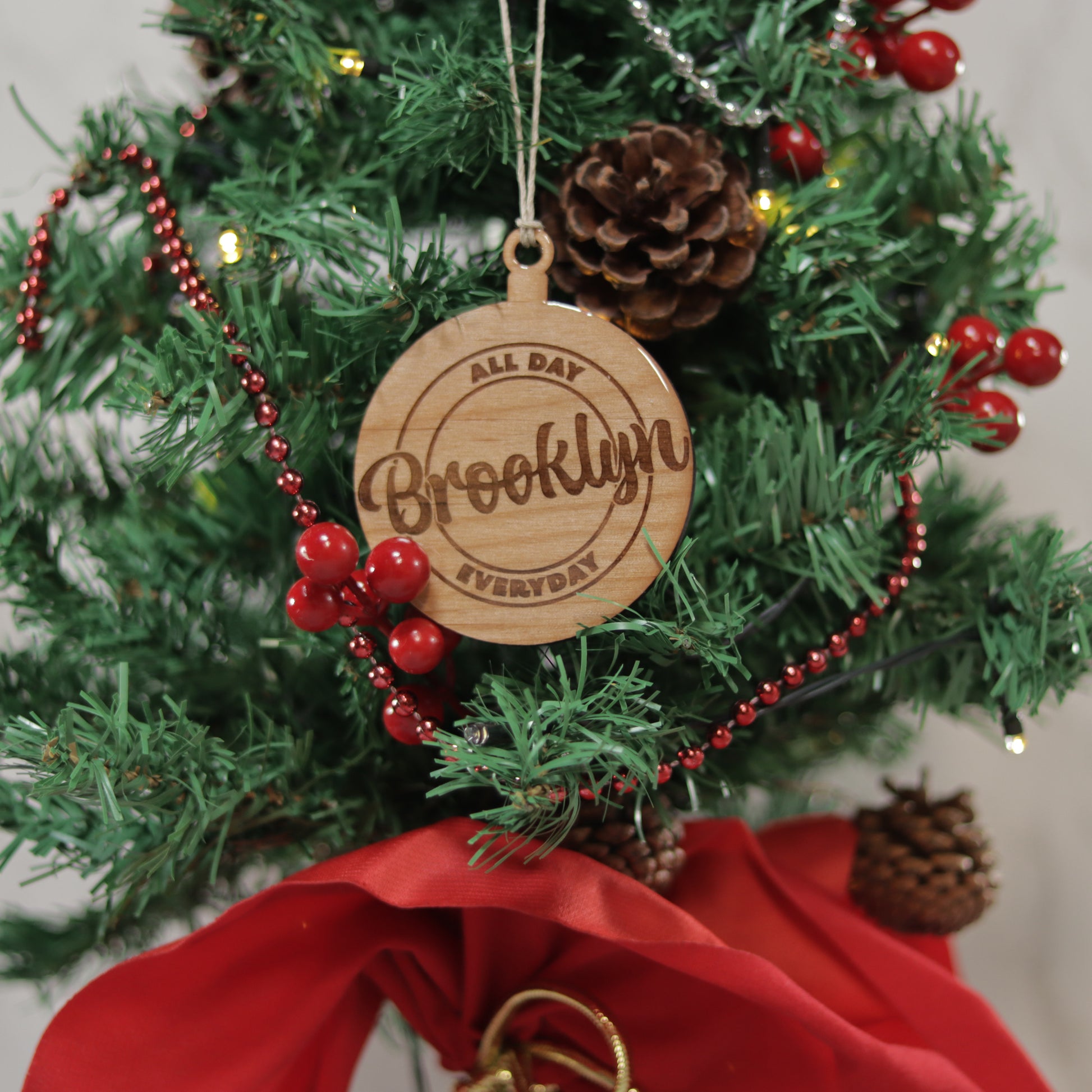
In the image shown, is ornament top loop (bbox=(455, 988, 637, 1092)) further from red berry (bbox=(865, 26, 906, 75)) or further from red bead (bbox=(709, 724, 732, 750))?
red berry (bbox=(865, 26, 906, 75))

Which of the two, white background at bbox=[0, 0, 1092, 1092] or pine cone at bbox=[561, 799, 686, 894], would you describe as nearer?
pine cone at bbox=[561, 799, 686, 894]

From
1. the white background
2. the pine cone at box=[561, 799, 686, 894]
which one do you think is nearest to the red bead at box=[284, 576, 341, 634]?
the pine cone at box=[561, 799, 686, 894]

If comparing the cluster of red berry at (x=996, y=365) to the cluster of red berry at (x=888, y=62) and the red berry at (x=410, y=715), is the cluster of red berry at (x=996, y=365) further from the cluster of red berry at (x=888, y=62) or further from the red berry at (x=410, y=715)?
the red berry at (x=410, y=715)

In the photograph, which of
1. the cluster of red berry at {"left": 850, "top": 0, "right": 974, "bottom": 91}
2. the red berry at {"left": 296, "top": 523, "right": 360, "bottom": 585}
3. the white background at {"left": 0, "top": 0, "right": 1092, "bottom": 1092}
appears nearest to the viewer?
the red berry at {"left": 296, "top": 523, "right": 360, "bottom": 585}

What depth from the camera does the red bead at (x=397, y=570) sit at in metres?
0.31

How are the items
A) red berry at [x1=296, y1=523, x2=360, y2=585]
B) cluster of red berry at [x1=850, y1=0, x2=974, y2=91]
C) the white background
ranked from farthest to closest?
1. the white background
2. cluster of red berry at [x1=850, y1=0, x2=974, y2=91]
3. red berry at [x1=296, y1=523, x2=360, y2=585]

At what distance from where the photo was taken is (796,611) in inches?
15.4

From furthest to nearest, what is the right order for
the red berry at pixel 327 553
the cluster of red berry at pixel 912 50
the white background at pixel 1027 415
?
the white background at pixel 1027 415, the cluster of red berry at pixel 912 50, the red berry at pixel 327 553

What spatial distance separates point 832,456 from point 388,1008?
0.45 metres

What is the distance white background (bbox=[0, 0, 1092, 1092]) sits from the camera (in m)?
0.66

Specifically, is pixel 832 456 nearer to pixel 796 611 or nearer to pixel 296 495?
pixel 796 611

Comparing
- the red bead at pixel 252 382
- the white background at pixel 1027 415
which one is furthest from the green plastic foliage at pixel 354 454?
the white background at pixel 1027 415

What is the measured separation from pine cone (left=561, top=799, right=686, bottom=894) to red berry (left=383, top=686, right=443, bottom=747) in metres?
0.07

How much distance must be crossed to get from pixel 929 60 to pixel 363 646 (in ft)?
1.18
